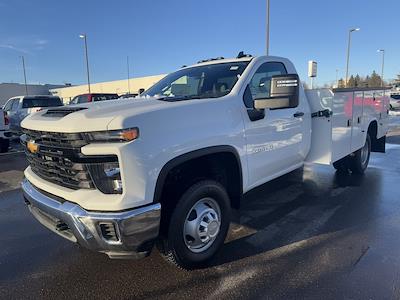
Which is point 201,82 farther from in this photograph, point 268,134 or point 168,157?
point 168,157

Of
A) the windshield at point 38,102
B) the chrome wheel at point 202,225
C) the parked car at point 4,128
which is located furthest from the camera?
the windshield at point 38,102

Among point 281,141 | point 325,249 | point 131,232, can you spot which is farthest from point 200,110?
point 325,249

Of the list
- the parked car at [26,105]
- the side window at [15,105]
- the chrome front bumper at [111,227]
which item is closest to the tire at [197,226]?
the chrome front bumper at [111,227]

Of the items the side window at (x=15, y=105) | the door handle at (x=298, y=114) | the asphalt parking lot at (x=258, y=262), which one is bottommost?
the asphalt parking lot at (x=258, y=262)

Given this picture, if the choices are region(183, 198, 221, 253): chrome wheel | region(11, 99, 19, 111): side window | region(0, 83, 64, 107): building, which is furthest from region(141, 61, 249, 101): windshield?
region(0, 83, 64, 107): building

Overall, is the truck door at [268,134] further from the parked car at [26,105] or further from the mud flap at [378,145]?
the parked car at [26,105]

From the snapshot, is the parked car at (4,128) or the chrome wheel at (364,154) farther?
the parked car at (4,128)

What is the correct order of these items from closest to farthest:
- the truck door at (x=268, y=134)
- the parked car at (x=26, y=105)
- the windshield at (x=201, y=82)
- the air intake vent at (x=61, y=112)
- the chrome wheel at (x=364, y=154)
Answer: the air intake vent at (x=61, y=112)
the truck door at (x=268, y=134)
the windshield at (x=201, y=82)
the chrome wheel at (x=364, y=154)
the parked car at (x=26, y=105)

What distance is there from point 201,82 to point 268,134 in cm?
101

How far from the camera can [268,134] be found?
404 centimetres

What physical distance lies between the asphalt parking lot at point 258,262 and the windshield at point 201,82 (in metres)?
1.71

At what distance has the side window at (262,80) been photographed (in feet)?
13.1

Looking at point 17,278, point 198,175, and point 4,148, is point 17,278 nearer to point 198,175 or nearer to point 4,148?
point 198,175

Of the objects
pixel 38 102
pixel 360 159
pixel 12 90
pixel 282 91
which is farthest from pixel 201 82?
pixel 12 90
